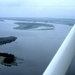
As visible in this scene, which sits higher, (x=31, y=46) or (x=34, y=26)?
(x=34, y=26)

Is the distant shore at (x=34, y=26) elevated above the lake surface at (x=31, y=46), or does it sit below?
above

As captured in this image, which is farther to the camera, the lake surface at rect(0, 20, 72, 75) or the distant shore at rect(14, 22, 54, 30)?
the distant shore at rect(14, 22, 54, 30)

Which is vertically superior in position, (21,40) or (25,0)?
(25,0)

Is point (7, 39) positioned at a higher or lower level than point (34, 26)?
lower

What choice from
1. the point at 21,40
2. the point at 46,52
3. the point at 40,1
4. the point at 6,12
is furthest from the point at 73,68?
the point at 6,12

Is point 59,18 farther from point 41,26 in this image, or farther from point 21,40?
point 21,40

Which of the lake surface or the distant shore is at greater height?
the distant shore

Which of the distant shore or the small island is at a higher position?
the distant shore

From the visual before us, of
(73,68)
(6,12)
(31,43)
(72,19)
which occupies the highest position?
(6,12)
